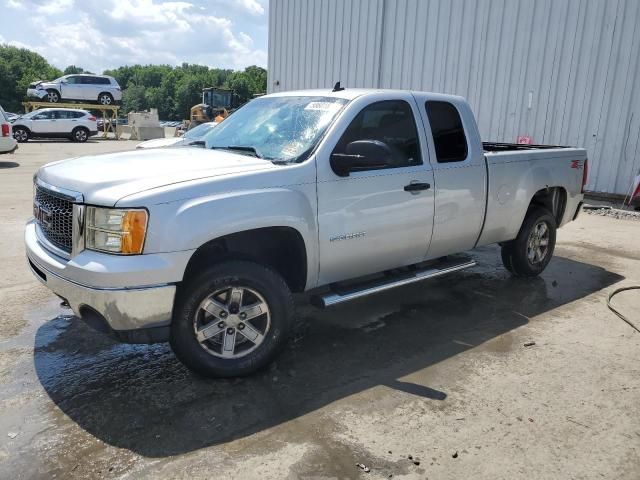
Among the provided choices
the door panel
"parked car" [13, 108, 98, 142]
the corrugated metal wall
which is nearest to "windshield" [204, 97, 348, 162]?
the door panel

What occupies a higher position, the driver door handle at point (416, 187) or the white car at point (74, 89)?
the white car at point (74, 89)

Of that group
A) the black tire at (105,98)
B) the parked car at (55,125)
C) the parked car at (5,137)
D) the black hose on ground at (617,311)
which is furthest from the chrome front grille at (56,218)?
the black tire at (105,98)

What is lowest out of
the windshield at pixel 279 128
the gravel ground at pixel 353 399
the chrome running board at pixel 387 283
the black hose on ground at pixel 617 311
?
the gravel ground at pixel 353 399

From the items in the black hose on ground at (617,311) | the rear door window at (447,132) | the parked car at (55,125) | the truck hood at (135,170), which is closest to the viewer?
the truck hood at (135,170)

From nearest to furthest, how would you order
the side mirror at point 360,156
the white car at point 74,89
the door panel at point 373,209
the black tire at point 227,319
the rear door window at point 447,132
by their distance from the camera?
the black tire at point 227,319 → the side mirror at point 360,156 → the door panel at point 373,209 → the rear door window at point 447,132 → the white car at point 74,89

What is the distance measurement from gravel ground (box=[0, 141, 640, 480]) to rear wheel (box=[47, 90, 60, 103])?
3155 centimetres

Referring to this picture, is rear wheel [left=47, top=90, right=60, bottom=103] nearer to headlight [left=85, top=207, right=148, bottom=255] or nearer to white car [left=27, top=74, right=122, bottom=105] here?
white car [left=27, top=74, right=122, bottom=105]

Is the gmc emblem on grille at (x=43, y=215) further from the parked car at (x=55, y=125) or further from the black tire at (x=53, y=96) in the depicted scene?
the black tire at (x=53, y=96)

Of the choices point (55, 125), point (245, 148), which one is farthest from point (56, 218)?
point (55, 125)

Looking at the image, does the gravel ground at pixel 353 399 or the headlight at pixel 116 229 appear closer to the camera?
the gravel ground at pixel 353 399

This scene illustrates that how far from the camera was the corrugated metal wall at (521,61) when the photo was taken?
11109 mm

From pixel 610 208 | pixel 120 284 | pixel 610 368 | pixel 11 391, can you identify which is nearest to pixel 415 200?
pixel 610 368

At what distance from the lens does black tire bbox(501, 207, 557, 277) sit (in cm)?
584

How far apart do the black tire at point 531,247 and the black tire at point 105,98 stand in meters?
32.1
